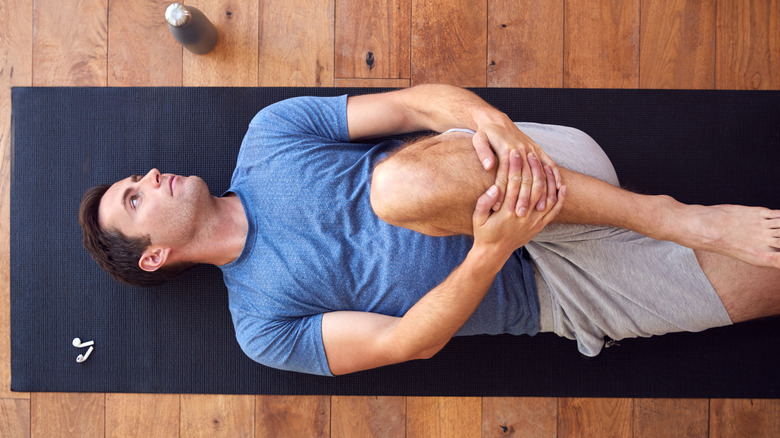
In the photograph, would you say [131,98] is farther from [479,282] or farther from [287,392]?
[479,282]

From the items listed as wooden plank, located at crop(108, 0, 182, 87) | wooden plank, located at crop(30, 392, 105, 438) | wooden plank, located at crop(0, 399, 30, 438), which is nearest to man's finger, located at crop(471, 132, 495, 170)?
wooden plank, located at crop(108, 0, 182, 87)

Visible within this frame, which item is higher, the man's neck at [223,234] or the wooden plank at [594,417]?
the man's neck at [223,234]

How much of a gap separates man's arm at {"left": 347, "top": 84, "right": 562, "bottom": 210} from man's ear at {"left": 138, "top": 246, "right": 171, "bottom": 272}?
558 mm

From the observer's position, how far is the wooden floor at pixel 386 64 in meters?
1.34

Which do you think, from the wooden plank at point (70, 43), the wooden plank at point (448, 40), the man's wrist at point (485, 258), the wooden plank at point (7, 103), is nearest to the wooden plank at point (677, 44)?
the wooden plank at point (448, 40)

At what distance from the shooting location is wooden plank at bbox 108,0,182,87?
54.8 inches

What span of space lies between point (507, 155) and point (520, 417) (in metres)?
0.87

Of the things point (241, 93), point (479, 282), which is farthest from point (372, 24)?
point (479, 282)

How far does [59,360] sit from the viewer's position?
1.33 metres

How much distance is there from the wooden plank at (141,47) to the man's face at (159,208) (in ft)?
1.40

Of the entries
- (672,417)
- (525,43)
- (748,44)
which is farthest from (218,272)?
(748,44)

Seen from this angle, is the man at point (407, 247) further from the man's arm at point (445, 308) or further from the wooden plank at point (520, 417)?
the wooden plank at point (520, 417)

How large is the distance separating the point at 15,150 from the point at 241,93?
0.70 metres

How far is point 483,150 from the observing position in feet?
2.80
